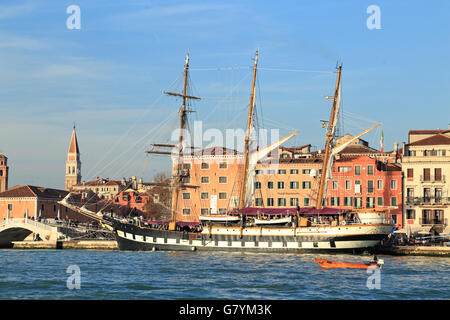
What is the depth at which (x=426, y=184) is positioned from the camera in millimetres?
68750

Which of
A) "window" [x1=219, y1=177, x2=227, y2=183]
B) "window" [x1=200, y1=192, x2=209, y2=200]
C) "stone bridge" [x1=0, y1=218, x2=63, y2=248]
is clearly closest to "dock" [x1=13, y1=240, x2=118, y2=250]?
"stone bridge" [x1=0, y1=218, x2=63, y2=248]

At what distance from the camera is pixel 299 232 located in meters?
56.7

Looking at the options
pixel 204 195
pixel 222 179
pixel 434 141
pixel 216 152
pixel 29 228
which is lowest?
pixel 29 228

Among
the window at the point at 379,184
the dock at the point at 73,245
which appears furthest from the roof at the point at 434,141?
the dock at the point at 73,245

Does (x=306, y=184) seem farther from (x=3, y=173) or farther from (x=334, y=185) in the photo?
(x=3, y=173)

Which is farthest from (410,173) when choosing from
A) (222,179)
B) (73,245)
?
(73,245)

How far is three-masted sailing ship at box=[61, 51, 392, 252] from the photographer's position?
55.3 m

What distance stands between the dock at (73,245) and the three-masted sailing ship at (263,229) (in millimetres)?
3879

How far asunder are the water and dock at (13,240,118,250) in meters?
17.5

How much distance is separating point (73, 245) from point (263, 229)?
22428 millimetres

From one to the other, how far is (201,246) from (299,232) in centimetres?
936

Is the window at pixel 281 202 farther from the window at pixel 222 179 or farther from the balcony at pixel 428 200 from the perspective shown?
the balcony at pixel 428 200

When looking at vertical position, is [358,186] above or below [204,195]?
above
